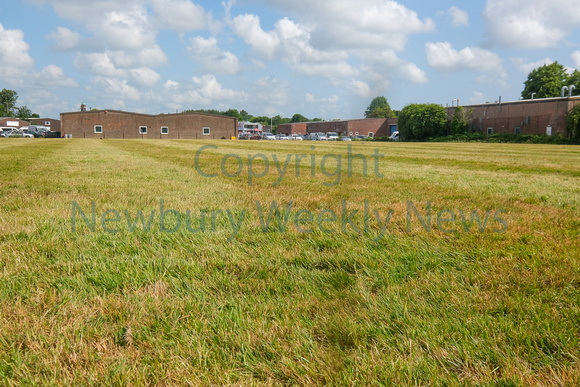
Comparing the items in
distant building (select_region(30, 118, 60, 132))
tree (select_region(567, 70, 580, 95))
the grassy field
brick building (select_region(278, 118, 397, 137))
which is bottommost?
the grassy field

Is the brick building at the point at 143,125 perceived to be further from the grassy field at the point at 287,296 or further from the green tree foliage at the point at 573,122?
the grassy field at the point at 287,296

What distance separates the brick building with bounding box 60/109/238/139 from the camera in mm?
67375

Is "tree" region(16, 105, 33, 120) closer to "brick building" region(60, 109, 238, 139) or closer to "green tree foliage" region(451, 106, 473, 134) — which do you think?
"brick building" region(60, 109, 238, 139)

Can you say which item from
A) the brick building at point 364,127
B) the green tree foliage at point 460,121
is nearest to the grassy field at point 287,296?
the green tree foliage at point 460,121

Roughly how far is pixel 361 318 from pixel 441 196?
4.70 m

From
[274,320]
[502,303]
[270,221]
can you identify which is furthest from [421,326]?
→ [270,221]

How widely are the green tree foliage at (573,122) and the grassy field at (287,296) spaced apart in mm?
57233

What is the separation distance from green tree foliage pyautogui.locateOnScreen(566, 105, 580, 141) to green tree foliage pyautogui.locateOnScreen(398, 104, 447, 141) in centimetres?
1834

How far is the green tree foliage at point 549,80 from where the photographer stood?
233ft

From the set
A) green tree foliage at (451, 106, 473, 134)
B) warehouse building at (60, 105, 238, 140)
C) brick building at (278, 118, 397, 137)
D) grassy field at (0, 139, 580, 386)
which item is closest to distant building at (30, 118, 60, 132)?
warehouse building at (60, 105, 238, 140)

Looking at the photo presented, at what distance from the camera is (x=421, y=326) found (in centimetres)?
211

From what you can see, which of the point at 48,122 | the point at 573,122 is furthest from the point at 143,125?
the point at 48,122

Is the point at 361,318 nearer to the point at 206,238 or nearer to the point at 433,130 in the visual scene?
the point at 206,238

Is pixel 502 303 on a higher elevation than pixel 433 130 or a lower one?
lower
